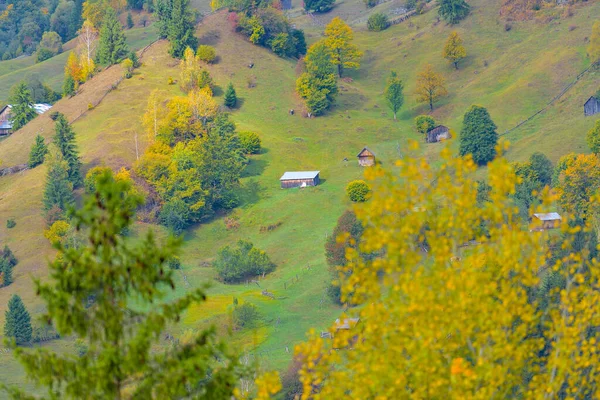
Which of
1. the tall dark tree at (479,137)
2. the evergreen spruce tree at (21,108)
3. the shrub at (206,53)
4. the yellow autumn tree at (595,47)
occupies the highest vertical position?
the yellow autumn tree at (595,47)

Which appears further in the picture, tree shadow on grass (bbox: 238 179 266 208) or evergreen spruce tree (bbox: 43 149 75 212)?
tree shadow on grass (bbox: 238 179 266 208)

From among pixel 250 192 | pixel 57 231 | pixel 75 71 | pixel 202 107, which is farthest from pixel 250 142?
pixel 75 71

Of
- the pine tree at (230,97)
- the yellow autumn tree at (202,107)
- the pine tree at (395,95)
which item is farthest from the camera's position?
the pine tree at (230,97)

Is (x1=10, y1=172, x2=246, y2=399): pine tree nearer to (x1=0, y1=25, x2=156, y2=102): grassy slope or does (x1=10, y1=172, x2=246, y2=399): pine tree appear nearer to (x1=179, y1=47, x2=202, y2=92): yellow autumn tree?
(x1=179, y1=47, x2=202, y2=92): yellow autumn tree

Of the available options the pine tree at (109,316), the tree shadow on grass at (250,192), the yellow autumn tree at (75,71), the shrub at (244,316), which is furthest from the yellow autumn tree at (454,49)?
the pine tree at (109,316)

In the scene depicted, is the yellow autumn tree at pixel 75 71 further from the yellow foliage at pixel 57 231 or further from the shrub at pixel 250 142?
the yellow foliage at pixel 57 231

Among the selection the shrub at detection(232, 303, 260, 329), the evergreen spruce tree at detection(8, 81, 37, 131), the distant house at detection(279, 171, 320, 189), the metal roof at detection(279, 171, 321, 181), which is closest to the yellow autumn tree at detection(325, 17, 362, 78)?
the metal roof at detection(279, 171, 321, 181)

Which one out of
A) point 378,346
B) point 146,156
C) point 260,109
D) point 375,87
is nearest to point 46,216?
point 146,156
